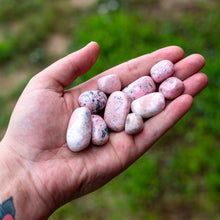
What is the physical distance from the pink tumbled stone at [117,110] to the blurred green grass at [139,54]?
2.07 ft

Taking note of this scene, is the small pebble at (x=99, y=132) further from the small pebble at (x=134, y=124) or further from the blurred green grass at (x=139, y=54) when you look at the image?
the blurred green grass at (x=139, y=54)

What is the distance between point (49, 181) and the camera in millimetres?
1264

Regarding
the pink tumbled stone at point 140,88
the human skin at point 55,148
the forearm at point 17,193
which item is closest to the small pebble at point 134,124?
the human skin at point 55,148

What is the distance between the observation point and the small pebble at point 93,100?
152cm

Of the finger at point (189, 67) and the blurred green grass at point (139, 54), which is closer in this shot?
the finger at point (189, 67)

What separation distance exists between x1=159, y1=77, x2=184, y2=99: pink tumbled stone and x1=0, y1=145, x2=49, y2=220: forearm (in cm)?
83

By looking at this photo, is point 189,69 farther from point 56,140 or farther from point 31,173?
point 31,173

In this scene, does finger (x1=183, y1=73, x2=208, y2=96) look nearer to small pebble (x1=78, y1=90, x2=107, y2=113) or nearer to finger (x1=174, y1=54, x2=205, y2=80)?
finger (x1=174, y1=54, x2=205, y2=80)

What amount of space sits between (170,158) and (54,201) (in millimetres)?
1017

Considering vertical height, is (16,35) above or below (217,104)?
above

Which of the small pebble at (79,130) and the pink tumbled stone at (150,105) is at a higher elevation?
the small pebble at (79,130)

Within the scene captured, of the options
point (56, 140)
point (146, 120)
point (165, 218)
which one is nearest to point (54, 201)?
point (56, 140)

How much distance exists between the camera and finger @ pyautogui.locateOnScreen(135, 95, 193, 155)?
143 cm

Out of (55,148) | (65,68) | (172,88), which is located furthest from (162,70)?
(55,148)
